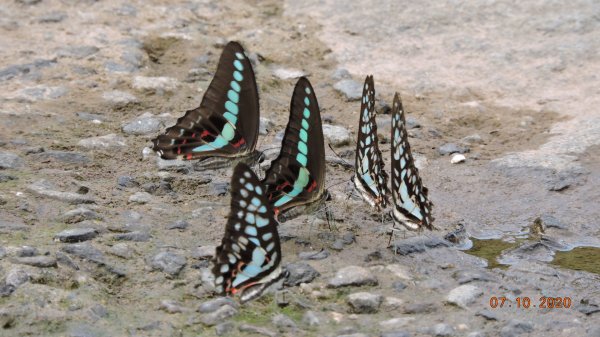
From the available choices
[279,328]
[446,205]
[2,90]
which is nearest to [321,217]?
[446,205]

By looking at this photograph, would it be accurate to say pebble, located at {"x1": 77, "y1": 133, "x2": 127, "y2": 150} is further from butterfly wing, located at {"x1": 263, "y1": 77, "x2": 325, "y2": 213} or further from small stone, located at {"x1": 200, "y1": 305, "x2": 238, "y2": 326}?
small stone, located at {"x1": 200, "y1": 305, "x2": 238, "y2": 326}

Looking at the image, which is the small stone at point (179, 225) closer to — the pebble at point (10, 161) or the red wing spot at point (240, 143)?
the red wing spot at point (240, 143)


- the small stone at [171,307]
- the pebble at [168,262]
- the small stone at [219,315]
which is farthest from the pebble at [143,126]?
the small stone at [219,315]

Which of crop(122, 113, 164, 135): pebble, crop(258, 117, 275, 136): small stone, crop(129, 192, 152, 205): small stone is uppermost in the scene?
crop(258, 117, 275, 136): small stone

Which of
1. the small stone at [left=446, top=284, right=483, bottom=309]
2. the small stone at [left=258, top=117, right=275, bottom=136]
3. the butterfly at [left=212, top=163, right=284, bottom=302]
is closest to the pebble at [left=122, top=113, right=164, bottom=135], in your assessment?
the small stone at [left=258, top=117, right=275, bottom=136]

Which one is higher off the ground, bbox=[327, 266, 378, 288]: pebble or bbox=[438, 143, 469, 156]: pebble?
bbox=[438, 143, 469, 156]: pebble

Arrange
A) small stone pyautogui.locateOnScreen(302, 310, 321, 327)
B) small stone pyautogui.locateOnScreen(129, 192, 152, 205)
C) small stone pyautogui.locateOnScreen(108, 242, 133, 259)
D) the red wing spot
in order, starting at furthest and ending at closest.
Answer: the red wing spot < small stone pyautogui.locateOnScreen(129, 192, 152, 205) < small stone pyautogui.locateOnScreen(108, 242, 133, 259) < small stone pyautogui.locateOnScreen(302, 310, 321, 327)

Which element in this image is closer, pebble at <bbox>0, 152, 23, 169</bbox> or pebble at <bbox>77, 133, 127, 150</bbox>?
pebble at <bbox>0, 152, 23, 169</bbox>
